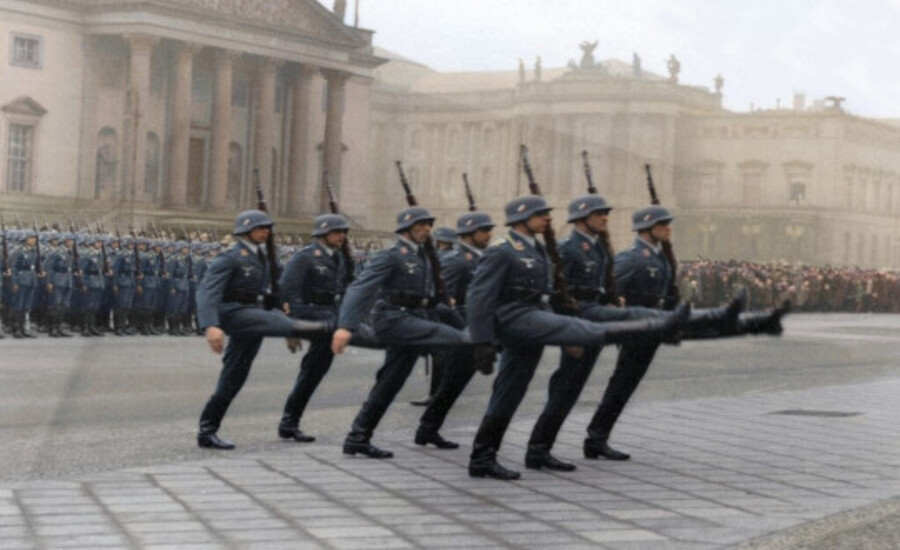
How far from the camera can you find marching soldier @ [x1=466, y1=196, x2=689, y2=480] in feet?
32.8

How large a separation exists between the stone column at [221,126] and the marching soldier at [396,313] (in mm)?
52029

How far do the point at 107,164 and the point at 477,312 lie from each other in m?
52.2

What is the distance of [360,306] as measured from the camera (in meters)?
10.9

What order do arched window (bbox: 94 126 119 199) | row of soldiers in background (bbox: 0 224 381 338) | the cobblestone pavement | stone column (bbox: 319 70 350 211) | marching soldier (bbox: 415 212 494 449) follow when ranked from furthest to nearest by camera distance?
stone column (bbox: 319 70 350 211)
arched window (bbox: 94 126 119 199)
row of soldiers in background (bbox: 0 224 381 338)
marching soldier (bbox: 415 212 494 449)
the cobblestone pavement

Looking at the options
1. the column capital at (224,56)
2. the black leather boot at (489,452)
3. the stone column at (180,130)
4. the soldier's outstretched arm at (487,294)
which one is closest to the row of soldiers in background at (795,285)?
the stone column at (180,130)

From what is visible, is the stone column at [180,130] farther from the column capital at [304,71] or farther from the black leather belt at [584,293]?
the black leather belt at [584,293]

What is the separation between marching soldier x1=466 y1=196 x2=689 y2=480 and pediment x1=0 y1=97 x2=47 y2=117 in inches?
1945

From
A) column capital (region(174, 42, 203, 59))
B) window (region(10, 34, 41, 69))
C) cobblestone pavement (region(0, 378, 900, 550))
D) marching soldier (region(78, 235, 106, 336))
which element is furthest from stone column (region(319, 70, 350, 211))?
cobblestone pavement (region(0, 378, 900, 550))

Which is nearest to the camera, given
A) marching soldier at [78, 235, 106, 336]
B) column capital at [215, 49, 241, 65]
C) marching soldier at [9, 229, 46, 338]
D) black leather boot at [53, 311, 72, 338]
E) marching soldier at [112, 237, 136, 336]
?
marching soldier at [9, 229, 46, 338]

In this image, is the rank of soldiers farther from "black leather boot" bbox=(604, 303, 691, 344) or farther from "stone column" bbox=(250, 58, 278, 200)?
"stone column" bbox=(250, 58, 278, 200)

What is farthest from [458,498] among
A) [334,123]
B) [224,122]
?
[334,123]

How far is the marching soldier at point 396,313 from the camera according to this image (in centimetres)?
1092

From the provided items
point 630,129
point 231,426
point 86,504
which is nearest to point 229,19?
point 630,129

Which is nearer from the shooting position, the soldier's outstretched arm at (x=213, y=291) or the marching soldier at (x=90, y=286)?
the soldier's outstretched arm at (x=213, y=291)
